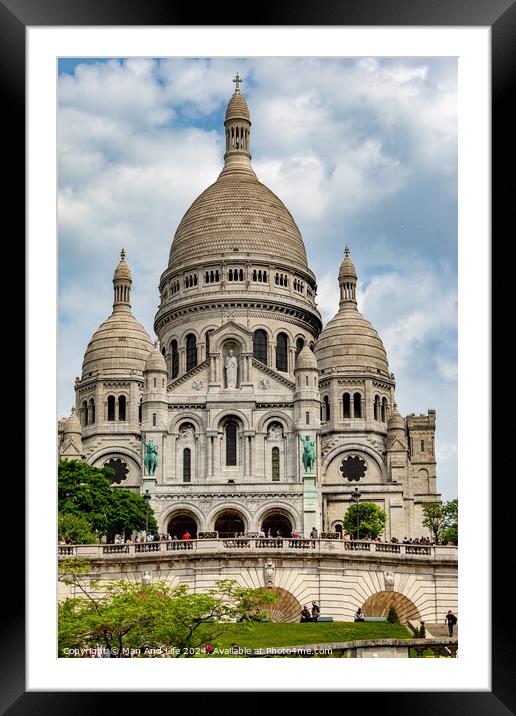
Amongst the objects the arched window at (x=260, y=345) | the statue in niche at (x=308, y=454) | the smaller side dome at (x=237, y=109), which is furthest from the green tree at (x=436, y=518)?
the smaller side dome at (x=237, y=109)

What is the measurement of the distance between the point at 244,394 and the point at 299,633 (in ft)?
162

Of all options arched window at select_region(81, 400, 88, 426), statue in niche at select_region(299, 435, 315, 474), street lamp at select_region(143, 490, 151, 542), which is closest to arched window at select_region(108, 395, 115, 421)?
arched window at select_region(81, 400, 88, 426)

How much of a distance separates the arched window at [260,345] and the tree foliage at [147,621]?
190 ft

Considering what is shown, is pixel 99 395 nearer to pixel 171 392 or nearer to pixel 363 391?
pixel 171 392

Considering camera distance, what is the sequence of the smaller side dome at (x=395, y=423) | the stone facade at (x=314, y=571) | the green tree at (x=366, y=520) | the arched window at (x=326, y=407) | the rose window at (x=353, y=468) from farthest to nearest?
the arched window at (x=326, y=407) → the smaller side dome at (x=395, y=423) → the rose window at (x=353, y=468) → the green tree at (x=366, y=520) → the stone facade at (x=314, y=571)

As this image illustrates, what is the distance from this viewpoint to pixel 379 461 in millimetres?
87938

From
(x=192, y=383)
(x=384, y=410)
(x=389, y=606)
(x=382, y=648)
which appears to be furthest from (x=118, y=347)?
(x=382, y=648)

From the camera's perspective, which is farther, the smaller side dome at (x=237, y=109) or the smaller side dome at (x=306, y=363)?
the smaller side dome at (x=237, y=109)

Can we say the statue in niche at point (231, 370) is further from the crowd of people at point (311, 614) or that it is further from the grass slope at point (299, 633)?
the grass slope at point (299, 633)

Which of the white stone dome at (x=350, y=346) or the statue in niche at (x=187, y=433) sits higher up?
the white stone dome at (x=350, y=346)

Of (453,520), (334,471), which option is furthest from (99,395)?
(453,520)

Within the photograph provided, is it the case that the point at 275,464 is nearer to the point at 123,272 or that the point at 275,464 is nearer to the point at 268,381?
the point at 268,381

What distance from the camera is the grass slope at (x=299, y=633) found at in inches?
1281
